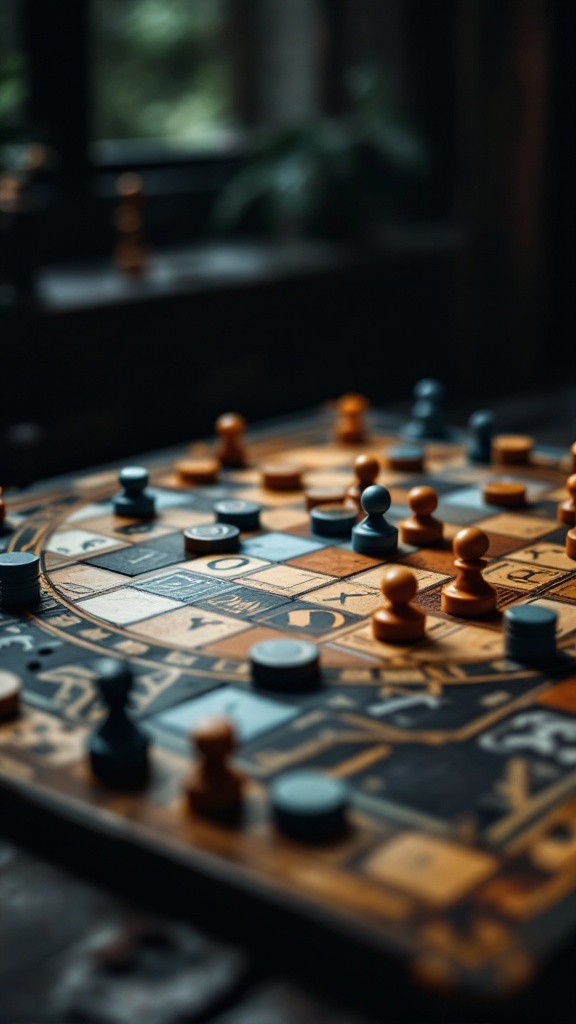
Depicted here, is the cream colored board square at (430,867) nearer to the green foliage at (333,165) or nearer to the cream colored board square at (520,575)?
the cream colored board square at (520,575)

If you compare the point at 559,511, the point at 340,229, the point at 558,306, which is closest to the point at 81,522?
the point at 559,511

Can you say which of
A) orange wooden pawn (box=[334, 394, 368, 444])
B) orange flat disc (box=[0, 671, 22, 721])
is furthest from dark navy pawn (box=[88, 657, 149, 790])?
orange wooden pawn (box=[334, 394, 368, 444])

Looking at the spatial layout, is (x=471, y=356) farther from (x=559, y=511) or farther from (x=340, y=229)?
(x=559, y=511)

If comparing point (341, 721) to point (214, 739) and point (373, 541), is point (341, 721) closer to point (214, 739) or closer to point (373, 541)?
point (214, 739)

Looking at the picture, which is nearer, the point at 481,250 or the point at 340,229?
the point at 340,229

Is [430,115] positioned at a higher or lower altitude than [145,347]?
higher

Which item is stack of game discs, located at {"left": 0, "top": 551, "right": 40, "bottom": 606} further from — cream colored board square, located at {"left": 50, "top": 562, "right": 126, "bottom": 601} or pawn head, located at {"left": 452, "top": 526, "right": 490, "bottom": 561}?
pawn head, located at {"left": 452, "top": 526, "right": 490, "bottom": 561}
